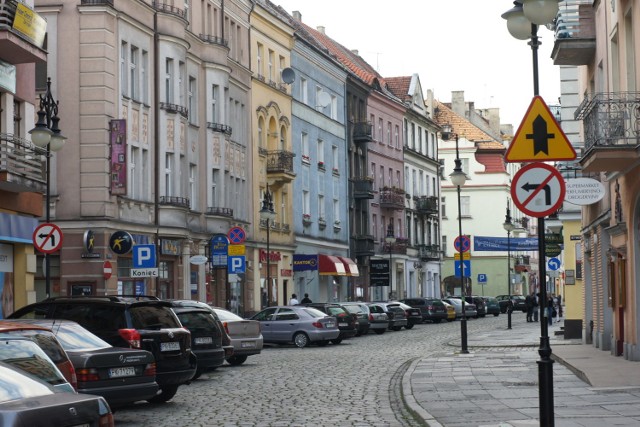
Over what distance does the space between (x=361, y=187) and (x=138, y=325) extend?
5586 cm

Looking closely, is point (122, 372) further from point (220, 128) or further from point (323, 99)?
point (323, 99)

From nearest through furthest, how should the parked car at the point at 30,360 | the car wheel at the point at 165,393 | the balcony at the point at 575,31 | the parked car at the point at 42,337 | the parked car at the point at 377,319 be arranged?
1. the parked car at the point at 30,360
2. the parked car at the point at 42,337
3. the car wheel at the point at 165,393
4. the balcony at the point at 575,31
5. the parked car at the point at 377,319

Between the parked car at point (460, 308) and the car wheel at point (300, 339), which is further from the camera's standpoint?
the parked car at point (460, 308)

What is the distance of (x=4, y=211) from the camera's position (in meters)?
30.2

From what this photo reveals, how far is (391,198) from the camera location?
7975cm

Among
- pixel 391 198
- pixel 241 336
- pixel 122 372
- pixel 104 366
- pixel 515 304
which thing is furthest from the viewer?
pixel 515 304

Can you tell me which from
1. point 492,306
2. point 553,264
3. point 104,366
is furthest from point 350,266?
point 104,366

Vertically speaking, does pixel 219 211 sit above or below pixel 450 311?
above

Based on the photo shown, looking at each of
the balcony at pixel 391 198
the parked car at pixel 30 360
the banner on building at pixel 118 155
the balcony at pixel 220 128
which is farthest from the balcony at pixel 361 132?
the parked car at pixel 30 360

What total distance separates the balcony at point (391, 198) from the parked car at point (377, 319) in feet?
93.9

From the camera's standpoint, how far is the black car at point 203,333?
23.6 m

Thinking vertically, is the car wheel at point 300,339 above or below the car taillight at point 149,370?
below

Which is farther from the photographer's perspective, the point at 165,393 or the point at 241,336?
the point at 241,336

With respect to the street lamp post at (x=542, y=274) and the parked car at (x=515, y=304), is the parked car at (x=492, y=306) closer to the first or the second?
the parked car at (x=515, y=304)
